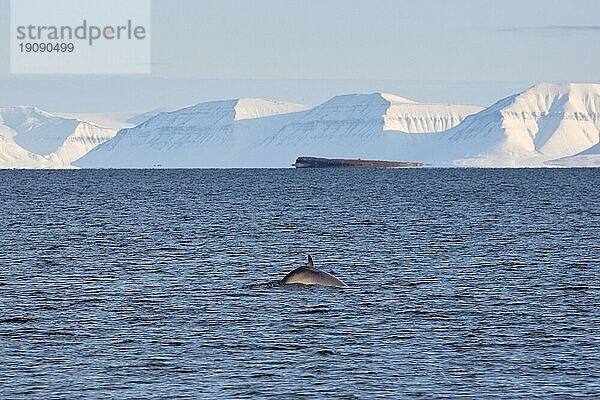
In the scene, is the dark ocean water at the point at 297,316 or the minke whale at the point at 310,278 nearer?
the dark ocean water at the point at 297,316

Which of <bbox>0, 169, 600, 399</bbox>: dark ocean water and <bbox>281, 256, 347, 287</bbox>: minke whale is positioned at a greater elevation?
<bbox>281, 256, 347, 287</bbox>: minke whale

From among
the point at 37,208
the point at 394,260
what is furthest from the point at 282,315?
the point at 37,208

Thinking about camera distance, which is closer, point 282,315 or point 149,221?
point 282,315

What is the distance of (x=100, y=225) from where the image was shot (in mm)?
107875

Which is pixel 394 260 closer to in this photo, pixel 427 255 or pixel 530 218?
pixel 427 255

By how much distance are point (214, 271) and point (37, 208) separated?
273ft

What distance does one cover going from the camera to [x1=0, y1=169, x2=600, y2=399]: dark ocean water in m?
36.1

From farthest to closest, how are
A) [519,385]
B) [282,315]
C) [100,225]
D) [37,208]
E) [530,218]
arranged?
[37,208], [530,218], [100,225], [282,315], [519,385]

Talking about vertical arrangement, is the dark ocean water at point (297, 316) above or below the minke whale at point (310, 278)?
below

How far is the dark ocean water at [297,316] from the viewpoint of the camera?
36.1 m

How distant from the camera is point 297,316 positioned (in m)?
47.5

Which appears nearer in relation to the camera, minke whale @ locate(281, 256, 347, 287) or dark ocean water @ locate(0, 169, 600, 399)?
dark ocean water @ locate(0, 169, 600, 399)

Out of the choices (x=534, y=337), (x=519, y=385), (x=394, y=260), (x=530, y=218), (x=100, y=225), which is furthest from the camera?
(x=530, y=218)

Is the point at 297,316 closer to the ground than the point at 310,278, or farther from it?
closer to the ground
